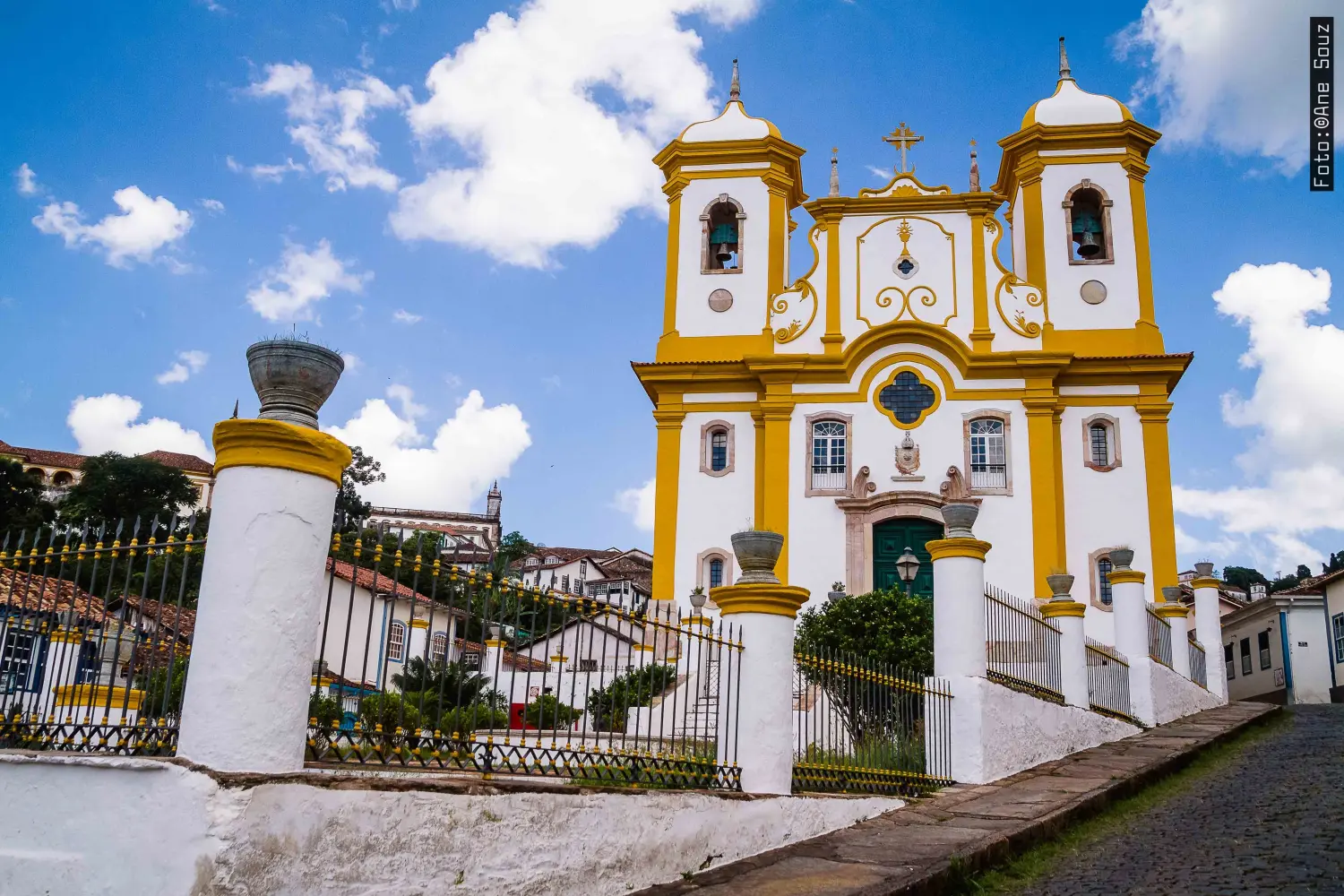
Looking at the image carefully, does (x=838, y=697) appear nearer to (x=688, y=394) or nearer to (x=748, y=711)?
(x=748, y=711)

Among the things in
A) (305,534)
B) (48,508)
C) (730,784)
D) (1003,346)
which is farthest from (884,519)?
(48,508)

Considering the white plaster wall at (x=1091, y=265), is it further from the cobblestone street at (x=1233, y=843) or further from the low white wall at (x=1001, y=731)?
the cobblestone street at (x=1233, y=843)

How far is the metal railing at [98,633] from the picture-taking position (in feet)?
16.1

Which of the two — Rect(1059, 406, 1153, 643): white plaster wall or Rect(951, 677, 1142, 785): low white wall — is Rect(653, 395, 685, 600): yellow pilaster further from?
Rect(951, 677, 1142, 785): low white wall

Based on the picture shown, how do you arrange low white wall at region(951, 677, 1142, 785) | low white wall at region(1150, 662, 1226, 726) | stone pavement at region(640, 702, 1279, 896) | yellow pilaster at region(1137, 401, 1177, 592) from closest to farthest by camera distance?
stone pavement at region(640, 702, 1279, 896) → low white wall at region(951, 677, 1142, 785) → low white wall at region(1150, 662, 1226, 726) → yellow pilaster at region(1137, 401, 1177, 592)

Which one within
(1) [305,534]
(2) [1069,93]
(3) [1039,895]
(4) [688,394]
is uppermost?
(2) [1069,93]

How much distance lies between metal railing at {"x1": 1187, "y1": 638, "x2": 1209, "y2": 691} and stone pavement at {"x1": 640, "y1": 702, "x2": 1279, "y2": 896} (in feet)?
23.1

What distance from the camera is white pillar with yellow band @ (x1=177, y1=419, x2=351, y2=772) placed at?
14.9 feet

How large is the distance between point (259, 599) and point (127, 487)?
52038 millimetres

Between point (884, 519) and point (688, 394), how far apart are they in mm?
4488

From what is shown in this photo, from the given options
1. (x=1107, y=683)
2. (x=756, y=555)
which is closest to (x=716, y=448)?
(x=1107, y=683)

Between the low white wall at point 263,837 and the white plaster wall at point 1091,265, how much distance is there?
19.3 metres

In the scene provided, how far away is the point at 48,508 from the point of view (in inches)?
1684

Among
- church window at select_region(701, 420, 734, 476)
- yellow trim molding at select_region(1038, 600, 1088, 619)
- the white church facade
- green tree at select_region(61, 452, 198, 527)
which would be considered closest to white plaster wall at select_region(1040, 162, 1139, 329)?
the white church facade
